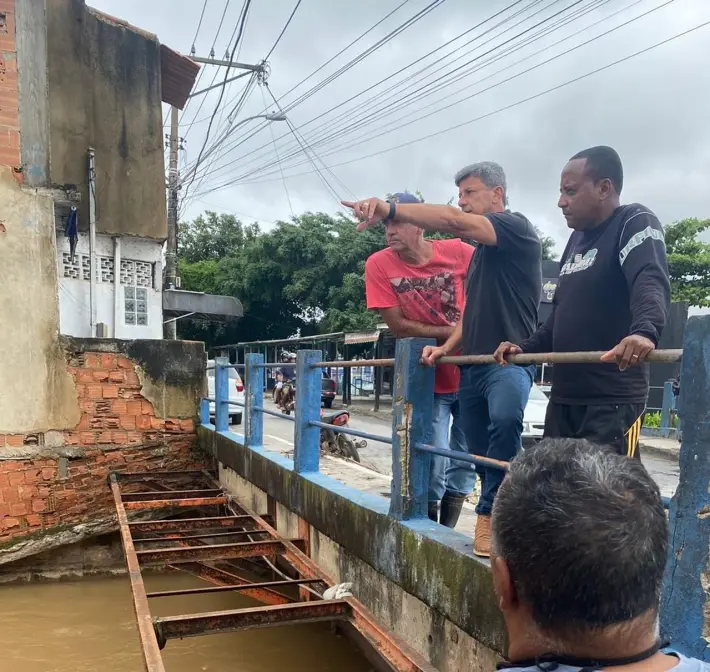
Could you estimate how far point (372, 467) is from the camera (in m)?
8.12

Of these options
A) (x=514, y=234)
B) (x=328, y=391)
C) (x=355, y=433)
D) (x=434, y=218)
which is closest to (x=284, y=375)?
(x=328, y=391)

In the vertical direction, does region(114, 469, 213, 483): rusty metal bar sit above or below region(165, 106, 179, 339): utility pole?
below

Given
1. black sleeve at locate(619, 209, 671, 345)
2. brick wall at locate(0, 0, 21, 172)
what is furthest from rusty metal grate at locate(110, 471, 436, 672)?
brick wall at locate(0, 0, 21, 172)

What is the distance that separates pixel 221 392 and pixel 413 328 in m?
3.47

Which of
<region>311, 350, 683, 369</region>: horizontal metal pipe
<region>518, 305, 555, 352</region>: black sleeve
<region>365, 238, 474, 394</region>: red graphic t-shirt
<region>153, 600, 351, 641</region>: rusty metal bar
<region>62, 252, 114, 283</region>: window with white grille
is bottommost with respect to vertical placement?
<region>153, 600, 351, 641</region>: rusty metal bar

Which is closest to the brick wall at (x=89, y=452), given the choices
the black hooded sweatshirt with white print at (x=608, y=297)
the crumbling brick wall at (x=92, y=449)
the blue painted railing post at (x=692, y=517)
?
the crumbling brick wall at (x=92, y=449)

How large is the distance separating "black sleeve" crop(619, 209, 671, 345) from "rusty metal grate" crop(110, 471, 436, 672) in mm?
1293

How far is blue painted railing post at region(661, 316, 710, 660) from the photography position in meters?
1.52

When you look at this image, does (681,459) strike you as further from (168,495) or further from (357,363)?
(168,495)

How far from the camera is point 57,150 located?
1008cm

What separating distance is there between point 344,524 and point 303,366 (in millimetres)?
1073

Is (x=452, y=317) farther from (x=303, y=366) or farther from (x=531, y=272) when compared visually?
(x=303, y=366)

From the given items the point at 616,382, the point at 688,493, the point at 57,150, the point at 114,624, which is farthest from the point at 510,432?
the point at 57,150

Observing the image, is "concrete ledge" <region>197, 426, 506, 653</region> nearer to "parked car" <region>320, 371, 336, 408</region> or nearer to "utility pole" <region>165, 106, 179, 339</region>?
"utility pole" <region>165, 106, 179, 339</region>
